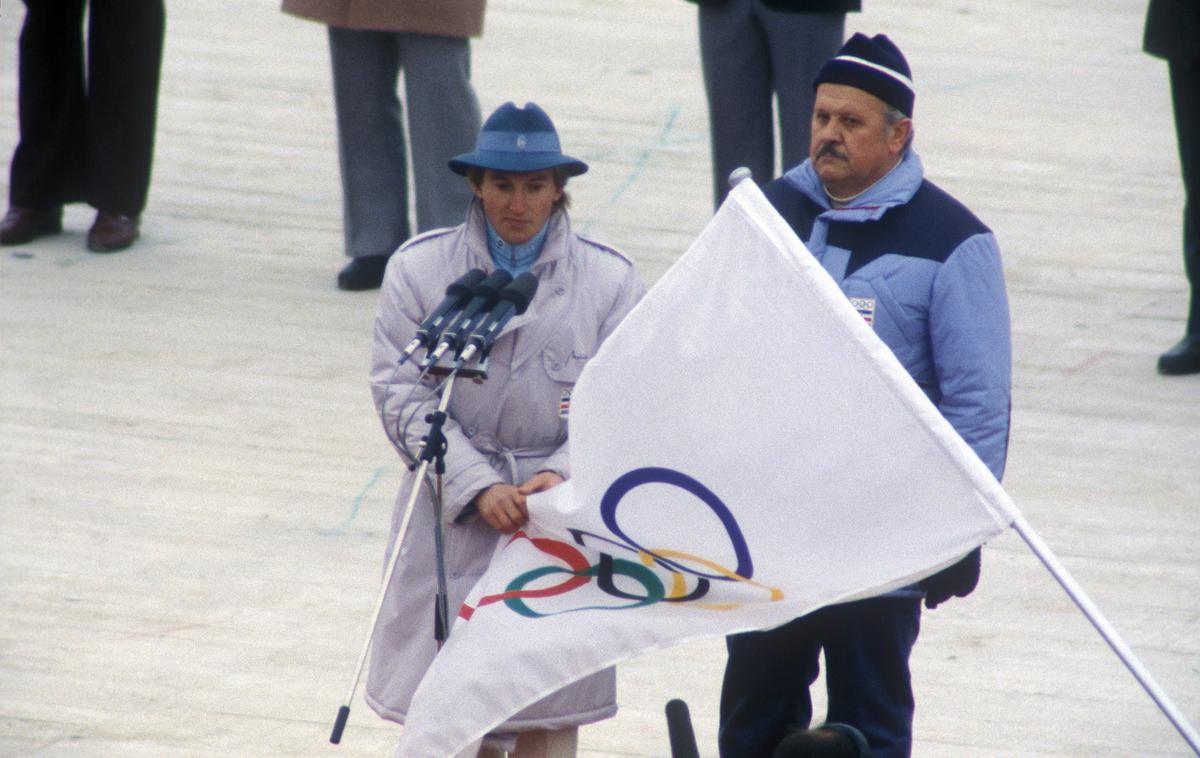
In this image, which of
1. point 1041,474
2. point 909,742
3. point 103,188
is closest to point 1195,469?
point 1041,474

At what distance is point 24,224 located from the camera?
8898 millimetres

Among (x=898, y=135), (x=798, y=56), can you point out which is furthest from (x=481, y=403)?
(x=798, y=56)

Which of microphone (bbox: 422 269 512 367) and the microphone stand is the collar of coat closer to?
microphone (bbox: 422 269 512 367)

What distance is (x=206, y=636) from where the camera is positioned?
5453 mm

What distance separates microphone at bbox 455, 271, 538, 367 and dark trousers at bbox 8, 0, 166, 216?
5190mm

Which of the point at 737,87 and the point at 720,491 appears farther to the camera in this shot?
the point at 737,87

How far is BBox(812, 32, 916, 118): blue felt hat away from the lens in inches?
154

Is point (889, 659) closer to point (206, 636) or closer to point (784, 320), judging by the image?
point (784, 320)

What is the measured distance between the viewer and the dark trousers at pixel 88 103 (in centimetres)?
858

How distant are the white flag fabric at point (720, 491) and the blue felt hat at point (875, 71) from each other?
392 mm

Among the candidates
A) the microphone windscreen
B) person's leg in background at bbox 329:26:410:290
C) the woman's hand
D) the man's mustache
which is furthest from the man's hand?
person's leg in background at bbox 329:26:410:290

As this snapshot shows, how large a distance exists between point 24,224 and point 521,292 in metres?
5.66

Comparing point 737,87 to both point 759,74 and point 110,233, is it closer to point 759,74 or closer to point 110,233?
point 759,74

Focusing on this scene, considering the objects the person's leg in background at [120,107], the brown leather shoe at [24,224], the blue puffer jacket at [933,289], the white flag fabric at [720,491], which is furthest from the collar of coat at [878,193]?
the brown leather shoe at [24,224]
